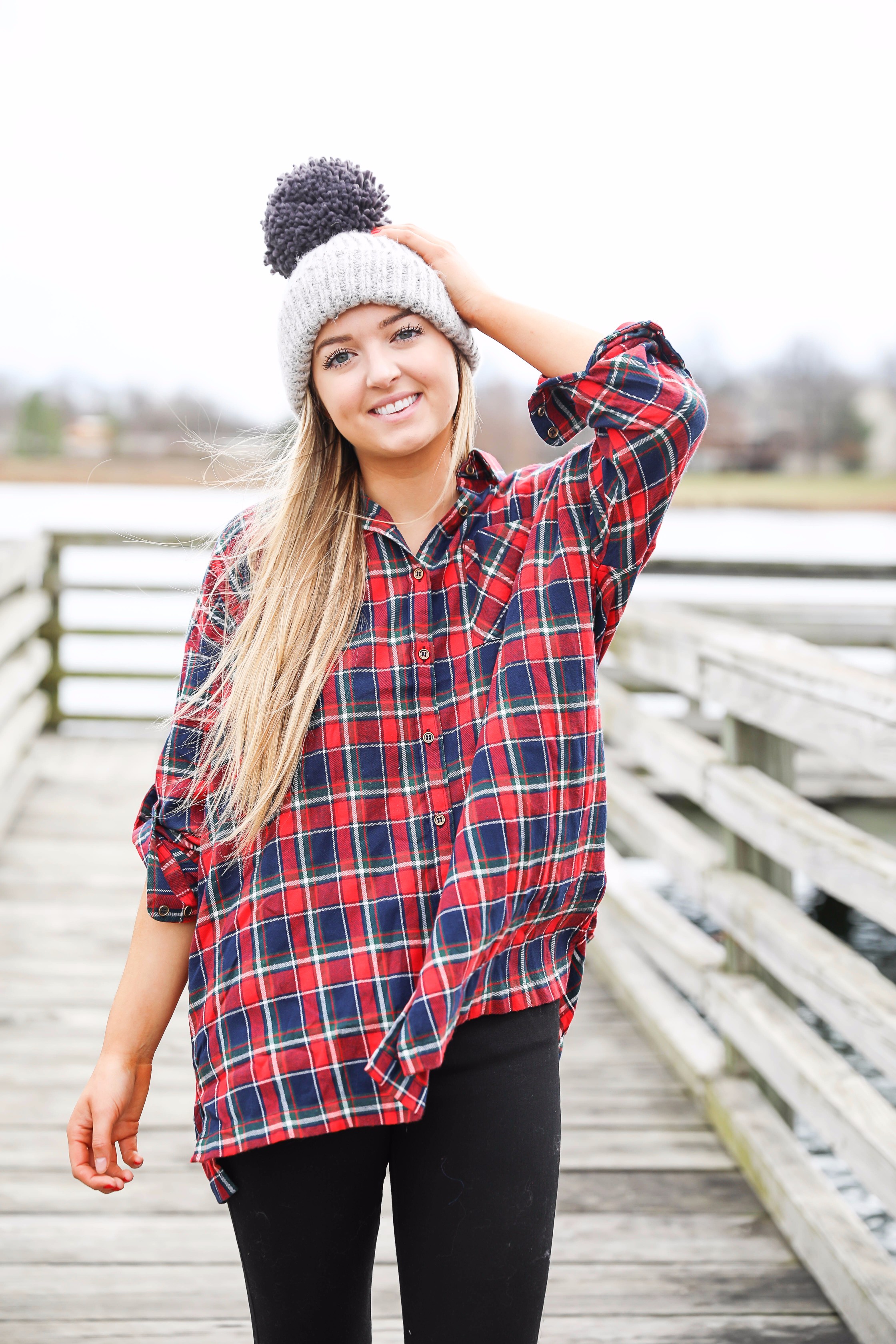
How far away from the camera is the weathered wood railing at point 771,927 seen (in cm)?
169

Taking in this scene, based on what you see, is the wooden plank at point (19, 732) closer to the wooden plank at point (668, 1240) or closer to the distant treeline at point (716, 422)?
the distant treeline at point (716, 422)

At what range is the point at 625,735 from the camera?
3137mm

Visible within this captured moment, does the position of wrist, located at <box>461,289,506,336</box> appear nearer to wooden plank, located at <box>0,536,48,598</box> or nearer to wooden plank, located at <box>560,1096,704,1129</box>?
wooden plank, located at <box>560,1096,704,1129</box>

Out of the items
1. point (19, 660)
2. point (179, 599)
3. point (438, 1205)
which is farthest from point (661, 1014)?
point (179, 599)

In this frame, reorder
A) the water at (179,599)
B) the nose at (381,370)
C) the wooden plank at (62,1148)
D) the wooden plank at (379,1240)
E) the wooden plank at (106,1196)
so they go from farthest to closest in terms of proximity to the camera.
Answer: the water at (179,599)
the wooden plank at (62,1148)
the wooden plank at (106,1196)
the wooden plank at (379,1240)
the nose at (381,370)

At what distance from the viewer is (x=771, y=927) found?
2109mm

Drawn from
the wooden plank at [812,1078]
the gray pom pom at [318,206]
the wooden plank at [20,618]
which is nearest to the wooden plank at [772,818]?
the wooden plank at [812,1078]

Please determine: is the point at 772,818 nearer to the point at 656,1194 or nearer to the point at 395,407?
the point at 656,1194

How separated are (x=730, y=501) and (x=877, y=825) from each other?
Answer: 5486mm

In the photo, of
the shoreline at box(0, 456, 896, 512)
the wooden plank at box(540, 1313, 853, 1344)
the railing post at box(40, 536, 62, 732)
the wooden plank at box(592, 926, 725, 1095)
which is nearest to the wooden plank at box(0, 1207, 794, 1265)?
the wooden plank at box(540, 1313, 853, 1344)

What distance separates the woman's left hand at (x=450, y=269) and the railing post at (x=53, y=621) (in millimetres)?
4737

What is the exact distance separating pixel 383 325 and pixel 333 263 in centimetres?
7

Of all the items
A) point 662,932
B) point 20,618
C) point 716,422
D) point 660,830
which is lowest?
point 662,932

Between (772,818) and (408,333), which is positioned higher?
(408,333)
